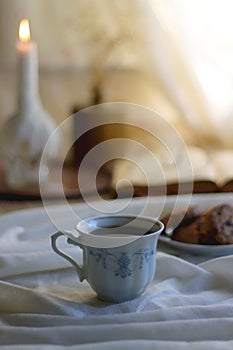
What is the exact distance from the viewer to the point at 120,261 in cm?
70

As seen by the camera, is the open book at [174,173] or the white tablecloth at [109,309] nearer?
the white tablecloth at [109,309]

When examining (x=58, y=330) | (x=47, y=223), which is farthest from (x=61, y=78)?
(x=58, y=330)

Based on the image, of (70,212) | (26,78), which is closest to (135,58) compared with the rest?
(26,78)

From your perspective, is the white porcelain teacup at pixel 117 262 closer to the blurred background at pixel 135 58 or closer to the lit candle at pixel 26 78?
the lit candle at pixel 26 78

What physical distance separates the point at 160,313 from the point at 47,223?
40 cm

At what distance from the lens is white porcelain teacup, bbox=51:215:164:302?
0.69 m

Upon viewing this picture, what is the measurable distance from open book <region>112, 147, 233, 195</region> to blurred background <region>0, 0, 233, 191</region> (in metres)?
0.25

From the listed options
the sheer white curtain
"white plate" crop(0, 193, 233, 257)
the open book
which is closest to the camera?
"white plate" crop(0, 193, 233, 257)

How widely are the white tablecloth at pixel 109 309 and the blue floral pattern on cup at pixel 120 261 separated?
0.12 ft

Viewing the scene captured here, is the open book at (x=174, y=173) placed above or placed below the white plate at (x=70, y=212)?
below

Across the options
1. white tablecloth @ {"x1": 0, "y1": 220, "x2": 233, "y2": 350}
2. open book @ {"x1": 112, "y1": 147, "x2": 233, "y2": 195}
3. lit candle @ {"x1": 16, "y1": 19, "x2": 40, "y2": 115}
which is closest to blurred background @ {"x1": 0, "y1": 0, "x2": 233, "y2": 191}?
open book @ {"x1": 112, "y1": 147, "x2": 233, "y2": 195}

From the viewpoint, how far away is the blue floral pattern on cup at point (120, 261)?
0.70 meters

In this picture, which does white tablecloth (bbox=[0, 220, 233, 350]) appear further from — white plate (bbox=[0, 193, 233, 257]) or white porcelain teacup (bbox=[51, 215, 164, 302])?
white plate (bbox=[0, 193, 233, 257])

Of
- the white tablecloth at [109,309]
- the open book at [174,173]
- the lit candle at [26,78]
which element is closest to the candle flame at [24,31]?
the lit candle at [26,78]
